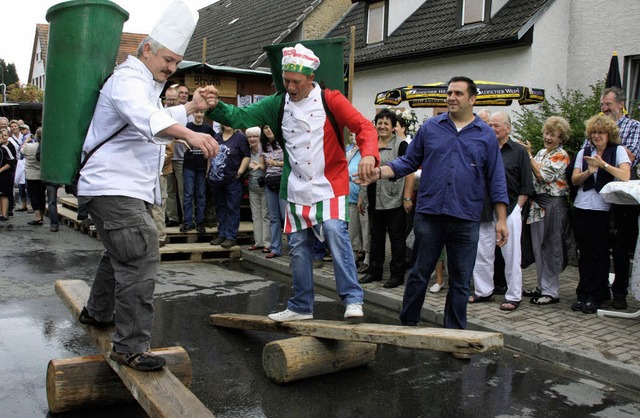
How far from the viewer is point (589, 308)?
6.77 m

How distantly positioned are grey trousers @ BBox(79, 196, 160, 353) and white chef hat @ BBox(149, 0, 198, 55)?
94 centimetres

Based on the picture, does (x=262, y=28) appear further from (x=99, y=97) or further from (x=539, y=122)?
(x=99, y=97)

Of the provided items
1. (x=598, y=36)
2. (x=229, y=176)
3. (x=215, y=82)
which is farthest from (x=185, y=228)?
(x=598, y=36)

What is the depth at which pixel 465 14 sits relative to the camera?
15.6m

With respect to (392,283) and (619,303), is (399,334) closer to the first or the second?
(392,283)

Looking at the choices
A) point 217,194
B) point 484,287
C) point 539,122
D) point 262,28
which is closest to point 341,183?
point 484,287

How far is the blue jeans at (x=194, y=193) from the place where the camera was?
1046 cm

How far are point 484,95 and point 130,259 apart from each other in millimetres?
8015

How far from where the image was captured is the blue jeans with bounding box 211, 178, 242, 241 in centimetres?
1009

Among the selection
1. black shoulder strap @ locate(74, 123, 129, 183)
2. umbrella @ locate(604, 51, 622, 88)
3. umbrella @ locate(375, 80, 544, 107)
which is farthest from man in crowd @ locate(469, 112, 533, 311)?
black shoulder strap @ locate(74, 123, 129, 183)

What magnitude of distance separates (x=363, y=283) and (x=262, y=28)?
19.6 m

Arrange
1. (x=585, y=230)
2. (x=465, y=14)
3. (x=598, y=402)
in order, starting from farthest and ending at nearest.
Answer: (x=465, y=14), (x=585, y=230), (x=598, y=402)

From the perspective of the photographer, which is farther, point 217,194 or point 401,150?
point 217,194

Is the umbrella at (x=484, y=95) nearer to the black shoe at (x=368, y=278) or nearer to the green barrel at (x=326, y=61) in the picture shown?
the black shoe at (x=368, y=278)
